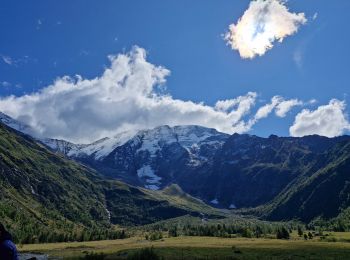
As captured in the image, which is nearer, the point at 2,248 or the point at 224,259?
the point at 2,248

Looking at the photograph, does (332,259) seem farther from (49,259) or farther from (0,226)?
(0,226)

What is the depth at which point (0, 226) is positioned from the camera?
2080 centimetres

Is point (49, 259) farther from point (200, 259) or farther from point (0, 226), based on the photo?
point (0, 226)

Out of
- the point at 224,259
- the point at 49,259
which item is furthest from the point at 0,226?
the point at 49,259

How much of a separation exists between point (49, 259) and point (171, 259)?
45.8 metres

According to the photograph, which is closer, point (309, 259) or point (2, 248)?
point (2, 248)

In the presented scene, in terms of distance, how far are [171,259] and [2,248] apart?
71.7 metres

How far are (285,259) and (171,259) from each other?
77.7ft

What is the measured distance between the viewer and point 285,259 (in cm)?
9450

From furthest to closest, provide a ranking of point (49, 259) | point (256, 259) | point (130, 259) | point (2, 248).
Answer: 1. point (49, 259)
2. point (256, 259)
3. point (130, 259)
4. point (2, 248)

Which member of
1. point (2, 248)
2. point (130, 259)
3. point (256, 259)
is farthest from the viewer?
point (256, 259)

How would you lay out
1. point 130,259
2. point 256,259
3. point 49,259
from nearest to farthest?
point 130,259, point 256,259, point 49,259

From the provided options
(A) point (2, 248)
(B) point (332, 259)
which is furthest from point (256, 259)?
(A) point (2, 248)

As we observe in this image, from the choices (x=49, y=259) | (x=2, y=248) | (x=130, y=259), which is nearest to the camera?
(x=2, y=248)
